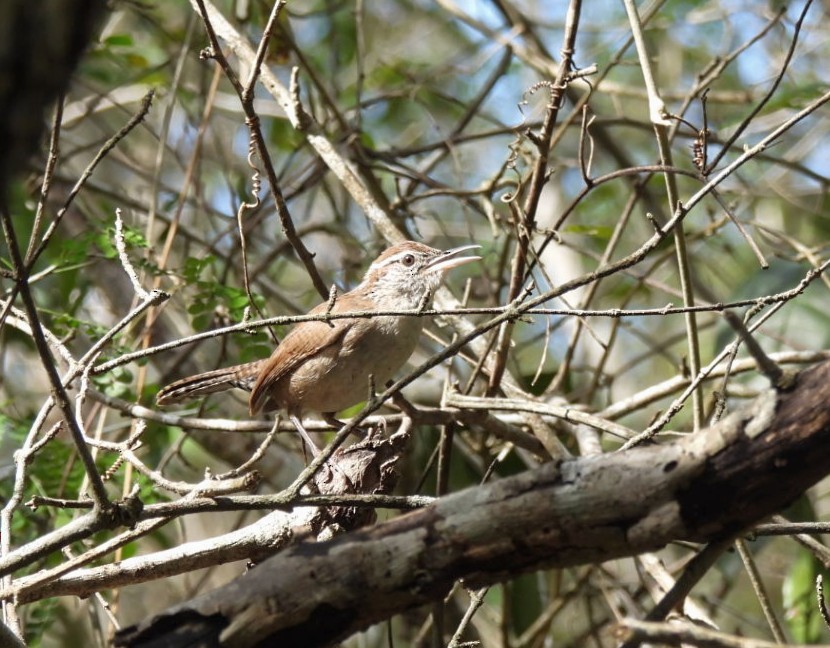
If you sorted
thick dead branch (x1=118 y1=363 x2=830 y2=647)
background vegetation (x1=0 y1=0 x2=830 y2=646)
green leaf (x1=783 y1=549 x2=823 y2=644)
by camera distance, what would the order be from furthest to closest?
green leaf (x1=783 y1=549 x2=823 y2=644)
background vegetation (x1=0 y1=0 x2=830 y2=646)
thick dead branch (x1=118 y1=363 x2=830 y2=647)

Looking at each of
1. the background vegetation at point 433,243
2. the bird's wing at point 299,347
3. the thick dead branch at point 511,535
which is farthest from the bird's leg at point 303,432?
the thick dead branch at point 511,535

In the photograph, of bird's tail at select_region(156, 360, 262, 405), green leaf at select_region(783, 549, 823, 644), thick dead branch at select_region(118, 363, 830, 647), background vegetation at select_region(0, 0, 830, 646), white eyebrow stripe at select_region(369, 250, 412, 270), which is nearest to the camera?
thick dead branch at select_region(118, 363, 830, 647)

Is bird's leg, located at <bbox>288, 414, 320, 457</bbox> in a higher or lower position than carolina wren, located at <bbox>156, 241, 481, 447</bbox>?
lower

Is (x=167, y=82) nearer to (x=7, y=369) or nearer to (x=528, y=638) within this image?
(x=7, y=369)

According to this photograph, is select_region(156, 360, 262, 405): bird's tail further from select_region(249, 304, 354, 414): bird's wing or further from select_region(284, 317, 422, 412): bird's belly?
select_region(284, 317, 422, 412): bird's belly

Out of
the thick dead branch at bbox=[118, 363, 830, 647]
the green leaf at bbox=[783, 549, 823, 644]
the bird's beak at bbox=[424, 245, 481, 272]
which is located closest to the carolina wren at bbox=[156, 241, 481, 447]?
the bird's beak at bbox=[424, 245, 481, 272]

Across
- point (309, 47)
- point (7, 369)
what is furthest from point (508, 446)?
point (7, 369)

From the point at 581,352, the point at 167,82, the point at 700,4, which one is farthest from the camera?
the point at 581,352

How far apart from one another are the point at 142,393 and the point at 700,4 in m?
5.17

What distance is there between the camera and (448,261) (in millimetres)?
5090

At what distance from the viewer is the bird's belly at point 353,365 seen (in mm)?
4746

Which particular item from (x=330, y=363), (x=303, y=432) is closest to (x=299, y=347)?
(x=330, y=363)

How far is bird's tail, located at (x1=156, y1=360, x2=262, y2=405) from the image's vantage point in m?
4.66

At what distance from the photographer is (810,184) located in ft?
26.2
